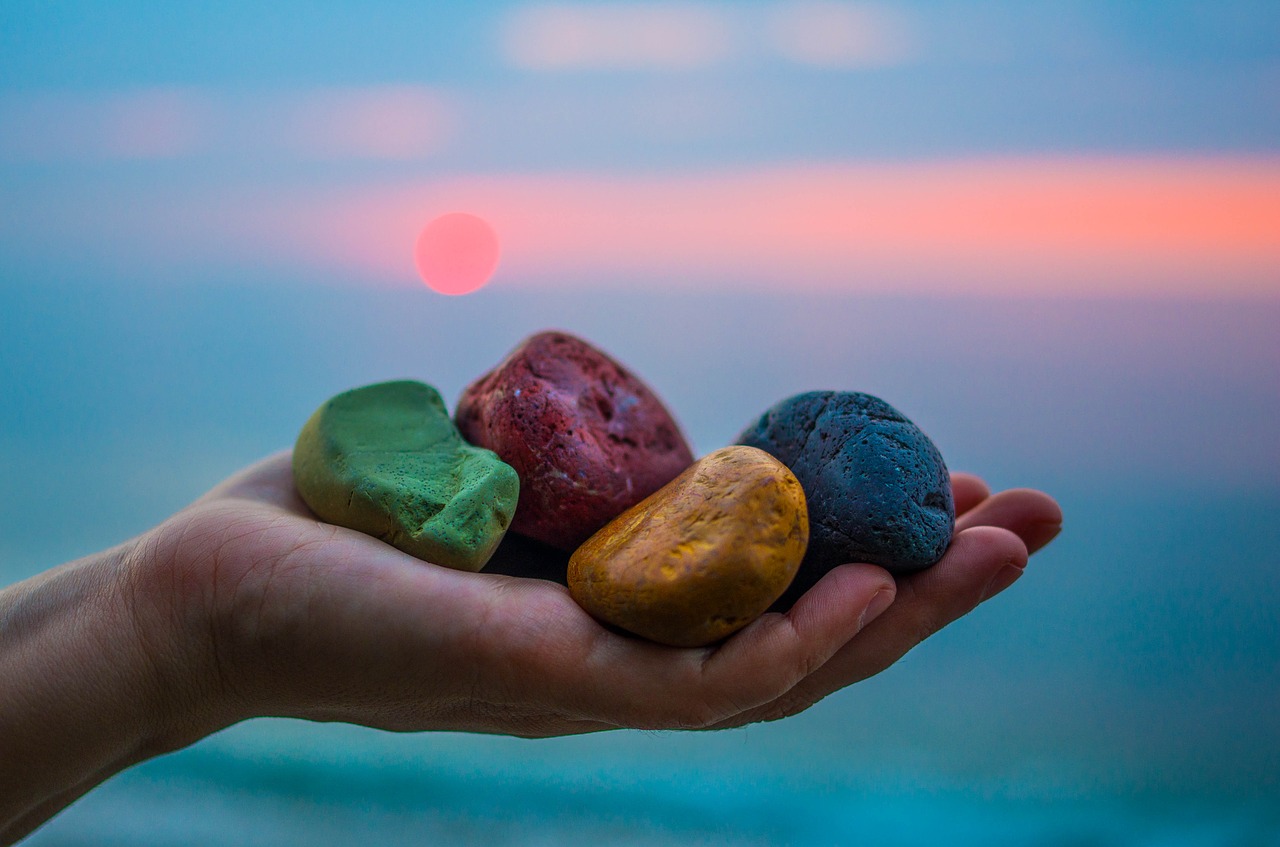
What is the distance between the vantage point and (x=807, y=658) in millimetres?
1024

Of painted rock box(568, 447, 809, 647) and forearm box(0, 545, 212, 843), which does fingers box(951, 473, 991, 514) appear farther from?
forearm box(0, 545, 212, 843)

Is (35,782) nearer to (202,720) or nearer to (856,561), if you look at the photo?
(202,720)

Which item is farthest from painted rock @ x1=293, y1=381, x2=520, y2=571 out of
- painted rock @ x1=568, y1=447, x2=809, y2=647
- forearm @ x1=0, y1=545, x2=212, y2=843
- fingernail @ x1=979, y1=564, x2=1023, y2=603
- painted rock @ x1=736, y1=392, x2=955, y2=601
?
fingernail @ x1=979, y1=564, x2=1023, y2=603

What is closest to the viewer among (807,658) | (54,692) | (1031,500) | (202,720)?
(807,658)

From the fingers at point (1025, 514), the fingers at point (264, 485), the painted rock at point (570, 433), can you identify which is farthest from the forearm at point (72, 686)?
the fingers at point (1025, 514)

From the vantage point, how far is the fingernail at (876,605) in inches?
41.6

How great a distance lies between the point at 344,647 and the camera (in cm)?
107

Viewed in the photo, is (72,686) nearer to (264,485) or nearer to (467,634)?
(264,485)

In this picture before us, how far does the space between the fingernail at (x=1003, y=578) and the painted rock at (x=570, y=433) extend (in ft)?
1.63

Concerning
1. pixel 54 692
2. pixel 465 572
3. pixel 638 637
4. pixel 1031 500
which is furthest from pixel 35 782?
pixel 1031 500

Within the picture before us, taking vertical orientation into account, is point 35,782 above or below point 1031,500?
below

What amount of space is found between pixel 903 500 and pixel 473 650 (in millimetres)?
548

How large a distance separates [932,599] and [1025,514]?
317 millimetres

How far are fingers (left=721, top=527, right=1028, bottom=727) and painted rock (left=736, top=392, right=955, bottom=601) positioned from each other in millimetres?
32
